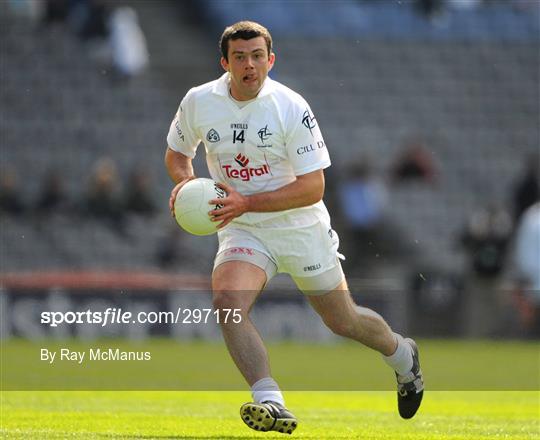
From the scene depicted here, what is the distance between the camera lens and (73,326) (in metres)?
19.4

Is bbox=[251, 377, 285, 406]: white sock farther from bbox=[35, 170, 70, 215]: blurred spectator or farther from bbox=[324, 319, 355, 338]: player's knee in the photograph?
bbox=[35, 170, 70, 215]: blurred spectator

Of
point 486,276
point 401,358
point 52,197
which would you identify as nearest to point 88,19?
point 52,197

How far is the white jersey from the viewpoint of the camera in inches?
328

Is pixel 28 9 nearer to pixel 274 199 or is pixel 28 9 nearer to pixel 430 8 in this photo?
pixel 430 8

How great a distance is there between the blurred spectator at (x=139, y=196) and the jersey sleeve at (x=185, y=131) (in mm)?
13851

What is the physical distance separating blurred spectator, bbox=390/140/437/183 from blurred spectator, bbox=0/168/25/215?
281 inches

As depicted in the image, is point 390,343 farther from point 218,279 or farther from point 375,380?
point 375,380

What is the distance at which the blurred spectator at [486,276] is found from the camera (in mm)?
21237

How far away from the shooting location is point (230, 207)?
8.05m

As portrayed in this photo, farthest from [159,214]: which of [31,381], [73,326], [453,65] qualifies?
[31,381]

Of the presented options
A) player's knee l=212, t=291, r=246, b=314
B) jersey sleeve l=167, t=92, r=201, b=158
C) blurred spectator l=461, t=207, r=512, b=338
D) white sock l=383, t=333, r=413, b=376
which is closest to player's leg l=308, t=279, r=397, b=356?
white sock l=383, t=333, r=413, b=376

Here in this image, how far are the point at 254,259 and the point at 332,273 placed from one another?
21.5 inches

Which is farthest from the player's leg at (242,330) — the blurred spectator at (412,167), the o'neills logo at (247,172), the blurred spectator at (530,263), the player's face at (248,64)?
the blurred spectator at (412,167)

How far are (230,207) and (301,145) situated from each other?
2.03ft
